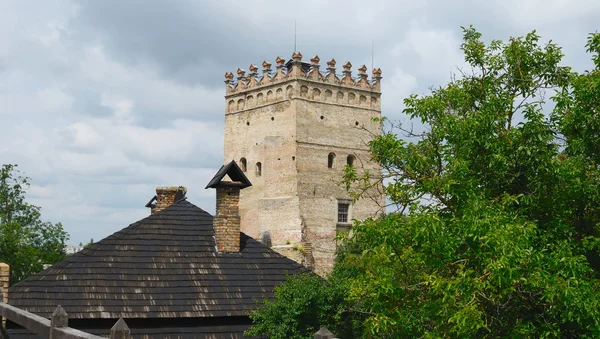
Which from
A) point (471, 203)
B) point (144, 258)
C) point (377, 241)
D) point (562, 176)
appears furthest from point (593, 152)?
point (144, 258)

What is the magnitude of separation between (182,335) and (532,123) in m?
8.01

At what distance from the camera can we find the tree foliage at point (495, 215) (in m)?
9.72

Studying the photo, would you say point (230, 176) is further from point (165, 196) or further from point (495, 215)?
point (495, 215)

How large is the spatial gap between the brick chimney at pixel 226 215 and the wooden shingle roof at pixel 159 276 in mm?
209

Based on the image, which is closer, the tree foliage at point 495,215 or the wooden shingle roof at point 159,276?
the tree foliage at point 495,215

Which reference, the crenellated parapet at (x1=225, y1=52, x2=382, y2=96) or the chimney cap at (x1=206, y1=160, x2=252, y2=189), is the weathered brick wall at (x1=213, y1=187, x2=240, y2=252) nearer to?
the chimney cap at (x1=206, y1=160, x2=252, y2=189)

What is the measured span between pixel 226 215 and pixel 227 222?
18 centimetres

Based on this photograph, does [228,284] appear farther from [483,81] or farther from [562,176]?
[562,176]

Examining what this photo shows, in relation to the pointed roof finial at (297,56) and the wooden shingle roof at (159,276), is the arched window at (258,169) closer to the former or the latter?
the pointed roof finial at (297,56)

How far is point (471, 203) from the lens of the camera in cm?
1041

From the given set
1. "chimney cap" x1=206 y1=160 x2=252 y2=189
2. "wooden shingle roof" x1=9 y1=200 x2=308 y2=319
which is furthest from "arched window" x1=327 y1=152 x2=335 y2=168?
"wooden shingle roof" x1=9 y1=200 x2=308 y2=319

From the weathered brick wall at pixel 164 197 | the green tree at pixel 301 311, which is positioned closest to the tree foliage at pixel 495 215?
the green tree at pixel 301 311

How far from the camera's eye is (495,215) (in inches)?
396

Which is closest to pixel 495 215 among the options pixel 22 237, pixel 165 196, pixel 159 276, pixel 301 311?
pixel 301 311
